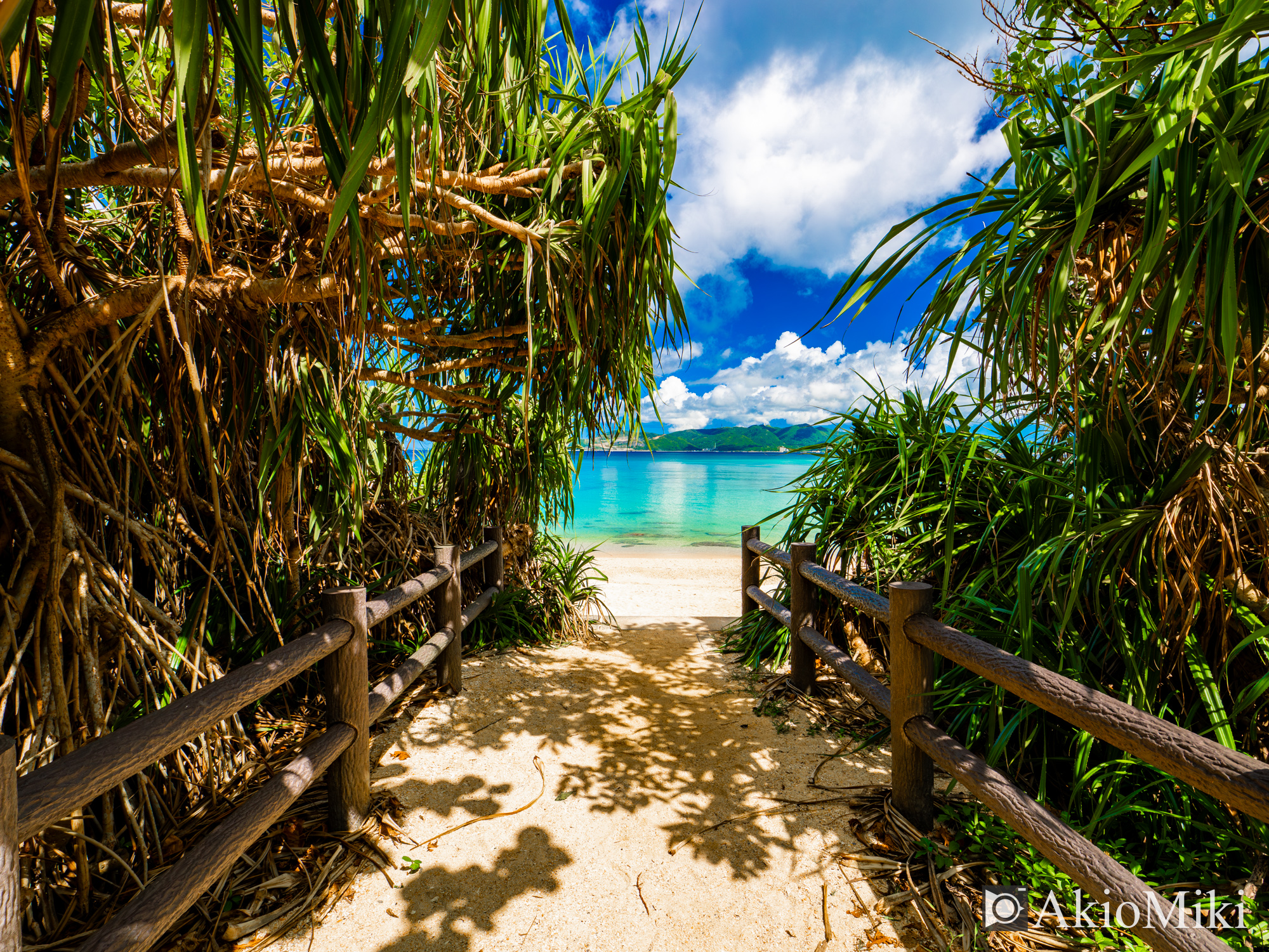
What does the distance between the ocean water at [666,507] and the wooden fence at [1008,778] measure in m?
0.87

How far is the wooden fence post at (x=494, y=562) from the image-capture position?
426 centimetres

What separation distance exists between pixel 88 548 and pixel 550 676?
248cm

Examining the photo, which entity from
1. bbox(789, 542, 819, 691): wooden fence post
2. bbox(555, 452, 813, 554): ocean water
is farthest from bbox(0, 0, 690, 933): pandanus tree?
bbox(789, 542, 819, 691): wooden fence post

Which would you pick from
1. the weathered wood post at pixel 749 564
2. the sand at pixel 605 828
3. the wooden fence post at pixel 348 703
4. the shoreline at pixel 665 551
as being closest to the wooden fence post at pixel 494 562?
the sand at pixel 605 828

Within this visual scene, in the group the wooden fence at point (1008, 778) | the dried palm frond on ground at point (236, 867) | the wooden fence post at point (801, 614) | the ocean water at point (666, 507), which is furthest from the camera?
the ocean water at point (666, 507)

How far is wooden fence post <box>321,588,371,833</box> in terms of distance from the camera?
6.91ft

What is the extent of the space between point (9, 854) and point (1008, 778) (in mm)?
2554

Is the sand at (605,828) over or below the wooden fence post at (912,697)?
below

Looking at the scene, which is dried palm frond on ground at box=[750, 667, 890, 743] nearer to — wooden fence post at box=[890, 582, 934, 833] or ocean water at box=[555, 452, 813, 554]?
wooden fence post at box=[890, 582, 934, 833]

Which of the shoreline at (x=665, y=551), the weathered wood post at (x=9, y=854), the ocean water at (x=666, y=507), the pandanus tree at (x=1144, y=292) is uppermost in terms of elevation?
the pandanus tree at (x=1144, y=292)

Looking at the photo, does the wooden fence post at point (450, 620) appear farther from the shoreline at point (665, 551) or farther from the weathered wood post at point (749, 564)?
the shoreline at point (665, 551)

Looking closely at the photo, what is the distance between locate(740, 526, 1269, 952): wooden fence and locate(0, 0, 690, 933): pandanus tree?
157cm

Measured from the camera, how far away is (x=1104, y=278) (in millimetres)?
1524

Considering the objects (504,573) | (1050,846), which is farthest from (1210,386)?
(504,573)
